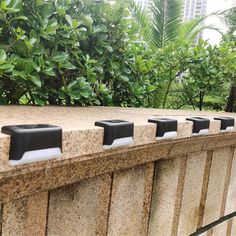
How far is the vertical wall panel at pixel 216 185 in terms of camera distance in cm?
197

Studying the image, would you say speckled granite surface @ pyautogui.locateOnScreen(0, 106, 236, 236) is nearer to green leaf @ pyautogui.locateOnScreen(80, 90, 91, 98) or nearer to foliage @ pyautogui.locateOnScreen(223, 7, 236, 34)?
green leaf @ pyautogui.locateOnScreen(80, 90, 91, 98)

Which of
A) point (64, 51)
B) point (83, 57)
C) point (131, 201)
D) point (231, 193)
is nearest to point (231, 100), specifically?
point (231, 193)

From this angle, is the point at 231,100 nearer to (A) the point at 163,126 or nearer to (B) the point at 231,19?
(B) the point at 231,19

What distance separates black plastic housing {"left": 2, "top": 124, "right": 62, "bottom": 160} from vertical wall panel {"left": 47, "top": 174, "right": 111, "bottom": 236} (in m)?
0.34

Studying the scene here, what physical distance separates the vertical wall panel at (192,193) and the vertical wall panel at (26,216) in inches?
36.2

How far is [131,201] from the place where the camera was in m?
1.45

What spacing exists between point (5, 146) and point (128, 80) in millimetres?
1566

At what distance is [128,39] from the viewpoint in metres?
2.19

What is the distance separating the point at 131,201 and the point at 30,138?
80cm

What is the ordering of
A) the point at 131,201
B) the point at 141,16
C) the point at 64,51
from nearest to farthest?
the point at 131,201, the point at 64,51, the point at 141,16

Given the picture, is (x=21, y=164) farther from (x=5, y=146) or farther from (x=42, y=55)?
(x=42, y=55)

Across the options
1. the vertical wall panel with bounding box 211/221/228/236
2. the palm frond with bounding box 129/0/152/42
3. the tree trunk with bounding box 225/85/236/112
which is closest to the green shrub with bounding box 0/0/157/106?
the vertical wall panel with bounding box 211/221/228/236

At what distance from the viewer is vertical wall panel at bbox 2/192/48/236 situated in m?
0.96

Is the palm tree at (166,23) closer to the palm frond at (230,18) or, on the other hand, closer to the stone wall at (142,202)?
the palm frond at (230,18)
